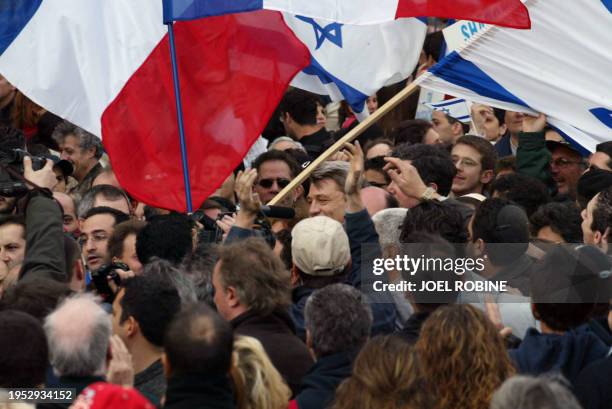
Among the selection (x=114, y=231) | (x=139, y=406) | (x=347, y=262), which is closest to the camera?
(x=139, y=406)

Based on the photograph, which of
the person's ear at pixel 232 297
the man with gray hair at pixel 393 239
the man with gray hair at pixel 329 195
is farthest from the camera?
the man with gray hair at pixel 329 195

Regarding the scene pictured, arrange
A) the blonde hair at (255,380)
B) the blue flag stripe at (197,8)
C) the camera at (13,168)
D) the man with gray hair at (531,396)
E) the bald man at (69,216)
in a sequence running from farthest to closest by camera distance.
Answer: the bald man at (69,216) < the blue flag stripe at (197,8) < the camera at (13,168) < the blonde hair at (255,380) < the man with gray hair at (531,396)

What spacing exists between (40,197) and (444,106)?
4.75 metres

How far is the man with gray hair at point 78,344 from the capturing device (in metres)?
4.77

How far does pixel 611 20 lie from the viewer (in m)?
7.37

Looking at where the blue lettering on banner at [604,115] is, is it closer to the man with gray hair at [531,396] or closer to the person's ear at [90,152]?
the man with gray hair at [531,396]

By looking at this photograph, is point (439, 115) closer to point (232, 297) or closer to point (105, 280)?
point (105, 280)

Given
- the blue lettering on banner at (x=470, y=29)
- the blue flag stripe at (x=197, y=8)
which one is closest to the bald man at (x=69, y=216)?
the blue flag stripe at (x=197, y=8)

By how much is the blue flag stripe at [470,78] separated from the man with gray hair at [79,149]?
2972mm

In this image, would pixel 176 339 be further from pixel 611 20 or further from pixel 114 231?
pixel 611 20

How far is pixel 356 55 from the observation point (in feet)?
29.3

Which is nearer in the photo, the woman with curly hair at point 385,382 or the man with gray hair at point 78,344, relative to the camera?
the woman with curly hair at point 385,382

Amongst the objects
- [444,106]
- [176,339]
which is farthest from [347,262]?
[444,106]

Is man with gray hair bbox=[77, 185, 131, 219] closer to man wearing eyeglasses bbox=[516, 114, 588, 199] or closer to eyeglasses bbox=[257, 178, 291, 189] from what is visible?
A: eyeglasses bbox=[257, 178, 291, 189]
